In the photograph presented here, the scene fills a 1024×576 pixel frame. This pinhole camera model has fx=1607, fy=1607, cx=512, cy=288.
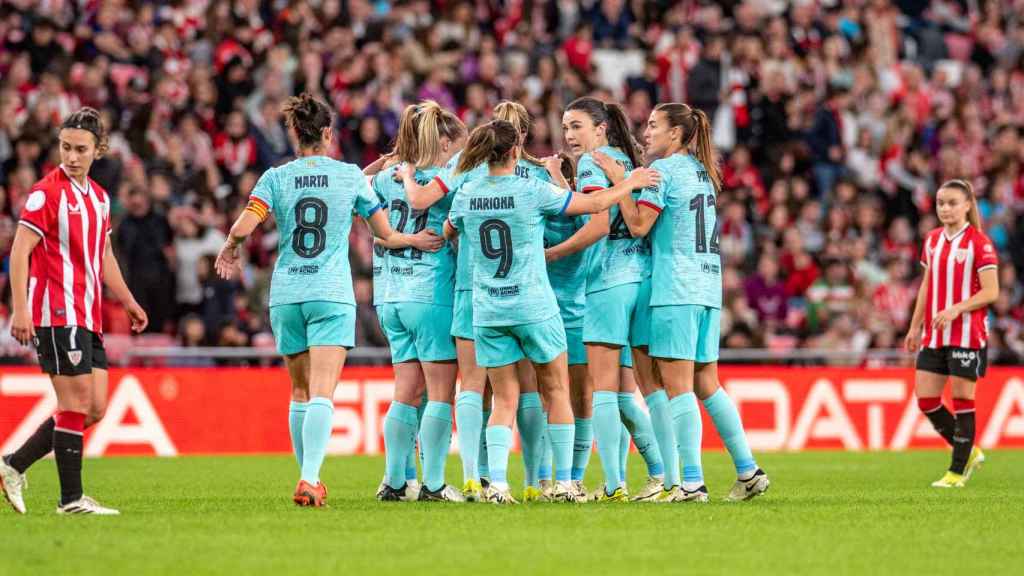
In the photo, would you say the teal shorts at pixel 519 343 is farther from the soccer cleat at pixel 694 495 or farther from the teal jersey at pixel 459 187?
the soccer cleat at pixel 694 495

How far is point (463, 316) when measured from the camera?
9922 mm

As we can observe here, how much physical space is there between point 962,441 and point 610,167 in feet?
14.6

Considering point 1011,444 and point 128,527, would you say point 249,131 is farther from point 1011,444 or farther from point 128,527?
point 128,527

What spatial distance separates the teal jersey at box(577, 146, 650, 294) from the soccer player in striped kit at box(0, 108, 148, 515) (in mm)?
2952

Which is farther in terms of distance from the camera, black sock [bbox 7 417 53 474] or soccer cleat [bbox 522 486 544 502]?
soccer cleat [bbox 522 486 544 502]

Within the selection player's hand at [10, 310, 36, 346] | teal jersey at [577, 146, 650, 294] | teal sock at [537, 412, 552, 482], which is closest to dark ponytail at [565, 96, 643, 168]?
teal jersey at [577, 146, 650, 294]

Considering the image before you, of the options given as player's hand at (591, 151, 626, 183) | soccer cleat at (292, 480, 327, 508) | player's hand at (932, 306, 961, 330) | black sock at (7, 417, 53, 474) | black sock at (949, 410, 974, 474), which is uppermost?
player's hand at (591, 151, 626, 183)

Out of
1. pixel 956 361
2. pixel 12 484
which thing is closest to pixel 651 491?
pixel 956 361

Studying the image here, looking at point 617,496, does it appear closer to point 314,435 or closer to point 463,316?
point 463,316

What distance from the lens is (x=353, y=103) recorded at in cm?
1989

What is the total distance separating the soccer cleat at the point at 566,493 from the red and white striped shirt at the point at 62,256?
2.94 meters

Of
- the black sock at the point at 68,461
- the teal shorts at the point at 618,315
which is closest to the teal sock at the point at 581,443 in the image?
the teal shorts at the point at 618,315

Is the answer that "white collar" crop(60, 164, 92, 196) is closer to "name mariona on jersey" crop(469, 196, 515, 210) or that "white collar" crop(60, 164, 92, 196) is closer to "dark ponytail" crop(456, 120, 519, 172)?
"dark ponytail" crop(456, 120, 519, 172)

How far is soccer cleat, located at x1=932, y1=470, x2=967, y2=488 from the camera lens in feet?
40.5
